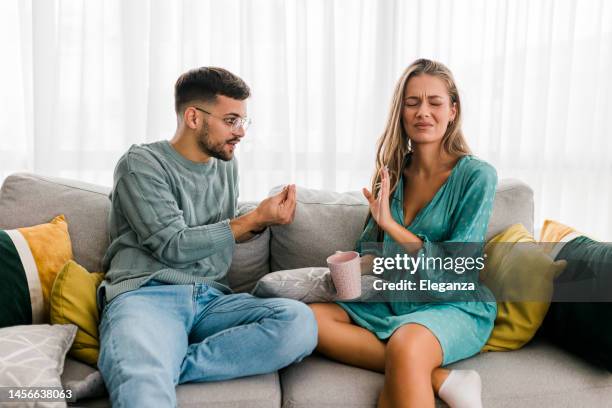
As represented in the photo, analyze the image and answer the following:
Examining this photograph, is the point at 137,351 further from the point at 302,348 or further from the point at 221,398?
the point at 302,348

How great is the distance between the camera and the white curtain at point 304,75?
109 inches

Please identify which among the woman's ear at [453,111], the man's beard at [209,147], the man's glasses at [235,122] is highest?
the woman's ear at [453,111]

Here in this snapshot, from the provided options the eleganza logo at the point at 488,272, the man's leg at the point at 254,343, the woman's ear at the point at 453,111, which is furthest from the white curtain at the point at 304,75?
the man's leg at the point at 254,343

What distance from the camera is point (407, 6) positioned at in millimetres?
2912

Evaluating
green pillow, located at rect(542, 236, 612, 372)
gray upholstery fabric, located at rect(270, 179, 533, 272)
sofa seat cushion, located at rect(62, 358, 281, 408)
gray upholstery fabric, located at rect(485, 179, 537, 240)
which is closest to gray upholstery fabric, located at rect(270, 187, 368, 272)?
gray upholstery fabric, located at rect(270, 179, 533, 272)

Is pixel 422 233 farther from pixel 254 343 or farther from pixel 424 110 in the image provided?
pixel 254 343

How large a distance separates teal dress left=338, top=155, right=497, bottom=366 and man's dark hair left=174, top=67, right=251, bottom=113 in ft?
2.22

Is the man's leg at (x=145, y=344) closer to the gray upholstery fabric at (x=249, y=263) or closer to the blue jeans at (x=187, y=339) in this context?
A: the blue jeans at (x=187, y=339)

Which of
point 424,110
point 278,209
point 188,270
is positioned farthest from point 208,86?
point 424,110

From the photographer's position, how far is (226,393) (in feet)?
4.99

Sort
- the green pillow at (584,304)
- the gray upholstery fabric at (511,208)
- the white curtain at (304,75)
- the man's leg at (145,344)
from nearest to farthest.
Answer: the man's leg at (145,344)
the green pillow at (584,304)
the gray upholstery fabric at (511,208)
the white curtain at (304,75)

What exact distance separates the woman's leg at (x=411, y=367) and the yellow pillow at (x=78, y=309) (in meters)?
0.83

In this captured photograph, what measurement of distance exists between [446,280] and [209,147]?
2.87ft

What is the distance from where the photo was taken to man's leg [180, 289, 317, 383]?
5.20 feet
